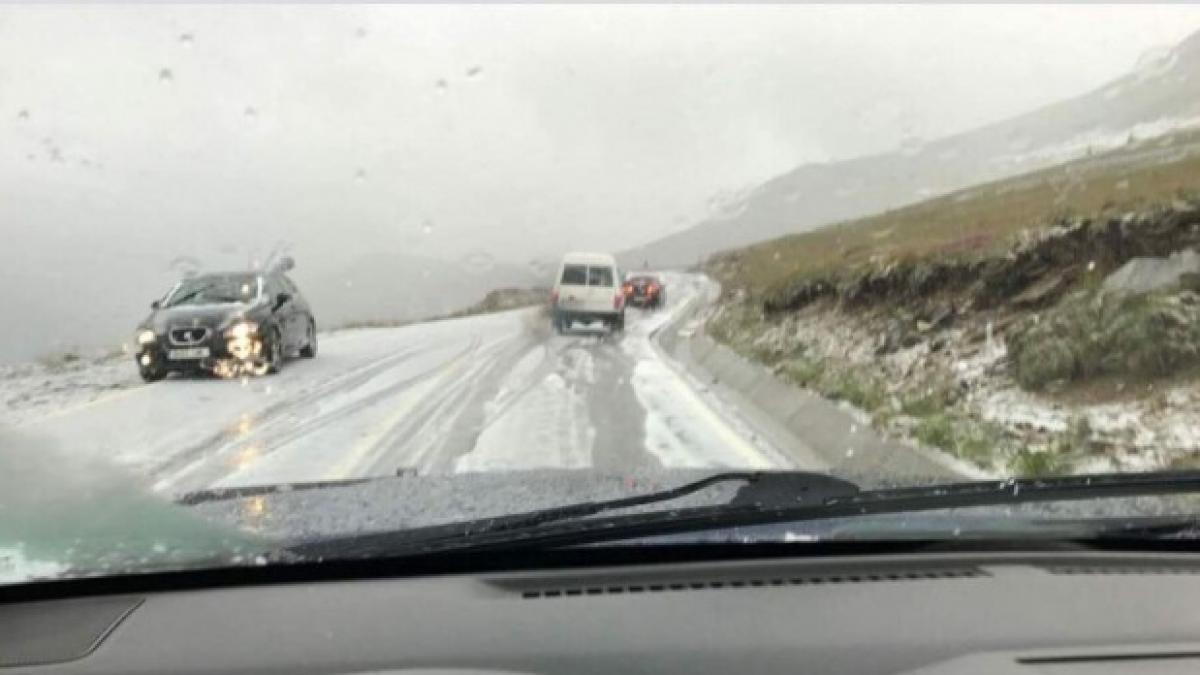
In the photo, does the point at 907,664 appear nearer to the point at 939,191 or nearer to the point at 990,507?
the point at 990,507

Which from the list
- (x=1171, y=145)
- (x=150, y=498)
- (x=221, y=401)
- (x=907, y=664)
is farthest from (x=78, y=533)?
(x=1171, y=145)

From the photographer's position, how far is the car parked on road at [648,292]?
102 feet

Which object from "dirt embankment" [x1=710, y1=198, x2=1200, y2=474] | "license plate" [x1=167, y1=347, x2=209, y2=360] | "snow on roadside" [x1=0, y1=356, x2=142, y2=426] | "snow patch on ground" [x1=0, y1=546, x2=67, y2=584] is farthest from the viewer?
"license plate" [x1=167, y1=347, x2=209, y2=360]

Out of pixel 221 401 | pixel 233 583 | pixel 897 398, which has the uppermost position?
pixel 233 583

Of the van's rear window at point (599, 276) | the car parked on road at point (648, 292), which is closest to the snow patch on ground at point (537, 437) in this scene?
the van's rear window at point (599, 276)

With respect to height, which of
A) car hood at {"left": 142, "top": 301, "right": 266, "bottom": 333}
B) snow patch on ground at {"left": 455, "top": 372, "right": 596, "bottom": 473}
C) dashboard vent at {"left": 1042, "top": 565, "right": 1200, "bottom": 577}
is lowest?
snow patch on ground at {"left": 455, "top": 372, "right": 596, "bottom": 473}

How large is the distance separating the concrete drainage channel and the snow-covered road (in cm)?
34

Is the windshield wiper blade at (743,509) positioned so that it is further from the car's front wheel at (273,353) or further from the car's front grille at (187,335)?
the car's front wheel at (273,353)

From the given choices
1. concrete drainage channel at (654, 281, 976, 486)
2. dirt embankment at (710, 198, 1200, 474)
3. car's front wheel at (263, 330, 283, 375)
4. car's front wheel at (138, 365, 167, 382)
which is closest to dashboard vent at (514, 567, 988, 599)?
concrete drainage channel at (654, 281, 976, 486)

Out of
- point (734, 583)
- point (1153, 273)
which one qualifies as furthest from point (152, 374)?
point (734, 583)

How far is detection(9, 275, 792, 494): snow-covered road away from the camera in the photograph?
912 cm

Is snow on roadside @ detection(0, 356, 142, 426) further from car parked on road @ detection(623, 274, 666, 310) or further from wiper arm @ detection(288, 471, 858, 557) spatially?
car parked on road @ detection(623, 274, 666, 310)

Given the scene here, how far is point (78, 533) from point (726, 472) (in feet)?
7.30

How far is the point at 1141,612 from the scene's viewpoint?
10.3 ft
